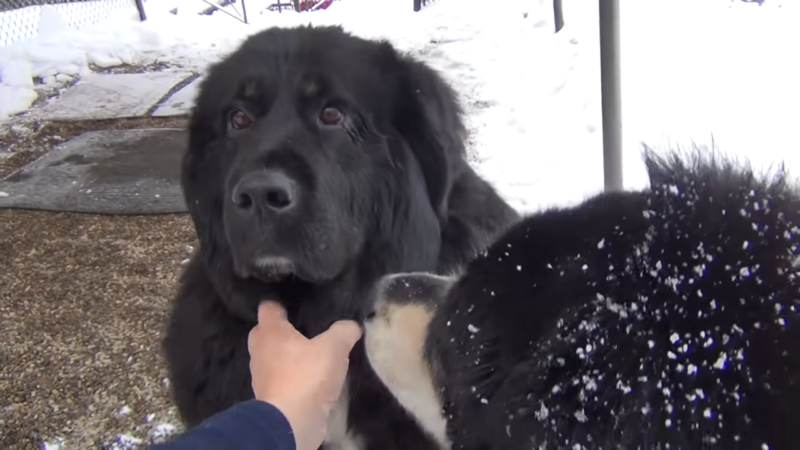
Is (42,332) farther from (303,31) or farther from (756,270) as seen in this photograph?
(756,270)

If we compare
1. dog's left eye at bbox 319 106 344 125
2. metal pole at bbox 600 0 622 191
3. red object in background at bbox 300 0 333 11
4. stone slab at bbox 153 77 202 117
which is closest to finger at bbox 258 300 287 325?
dog's left eye at bbox 319 106 344 125

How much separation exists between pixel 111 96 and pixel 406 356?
17.8 feet

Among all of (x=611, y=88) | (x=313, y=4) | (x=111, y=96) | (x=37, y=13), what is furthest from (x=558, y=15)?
(x=37, y=13)

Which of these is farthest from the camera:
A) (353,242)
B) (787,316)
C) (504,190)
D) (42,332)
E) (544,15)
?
(544,15)

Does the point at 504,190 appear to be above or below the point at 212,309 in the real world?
Result: below

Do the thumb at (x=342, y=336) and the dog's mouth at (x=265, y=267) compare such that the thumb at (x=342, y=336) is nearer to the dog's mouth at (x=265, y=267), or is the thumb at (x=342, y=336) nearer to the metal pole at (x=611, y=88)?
the dog's mouth at (x=265, y=267)

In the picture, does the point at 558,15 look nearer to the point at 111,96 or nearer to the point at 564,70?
the point at 564,70

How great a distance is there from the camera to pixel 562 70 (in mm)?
5562

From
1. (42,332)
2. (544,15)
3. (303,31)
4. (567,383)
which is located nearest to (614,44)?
(303,31)

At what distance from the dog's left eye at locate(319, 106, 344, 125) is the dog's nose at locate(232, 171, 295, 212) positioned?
28cm

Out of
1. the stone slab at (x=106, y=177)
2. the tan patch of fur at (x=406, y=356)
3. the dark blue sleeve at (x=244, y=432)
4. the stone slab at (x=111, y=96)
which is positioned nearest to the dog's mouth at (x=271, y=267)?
the tan patch of fur at (x=406, y=356)

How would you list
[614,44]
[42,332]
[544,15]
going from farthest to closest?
[544,15] < [42,332] < [614,44]

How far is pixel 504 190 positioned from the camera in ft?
13.0

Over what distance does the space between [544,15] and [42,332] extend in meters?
5.67
